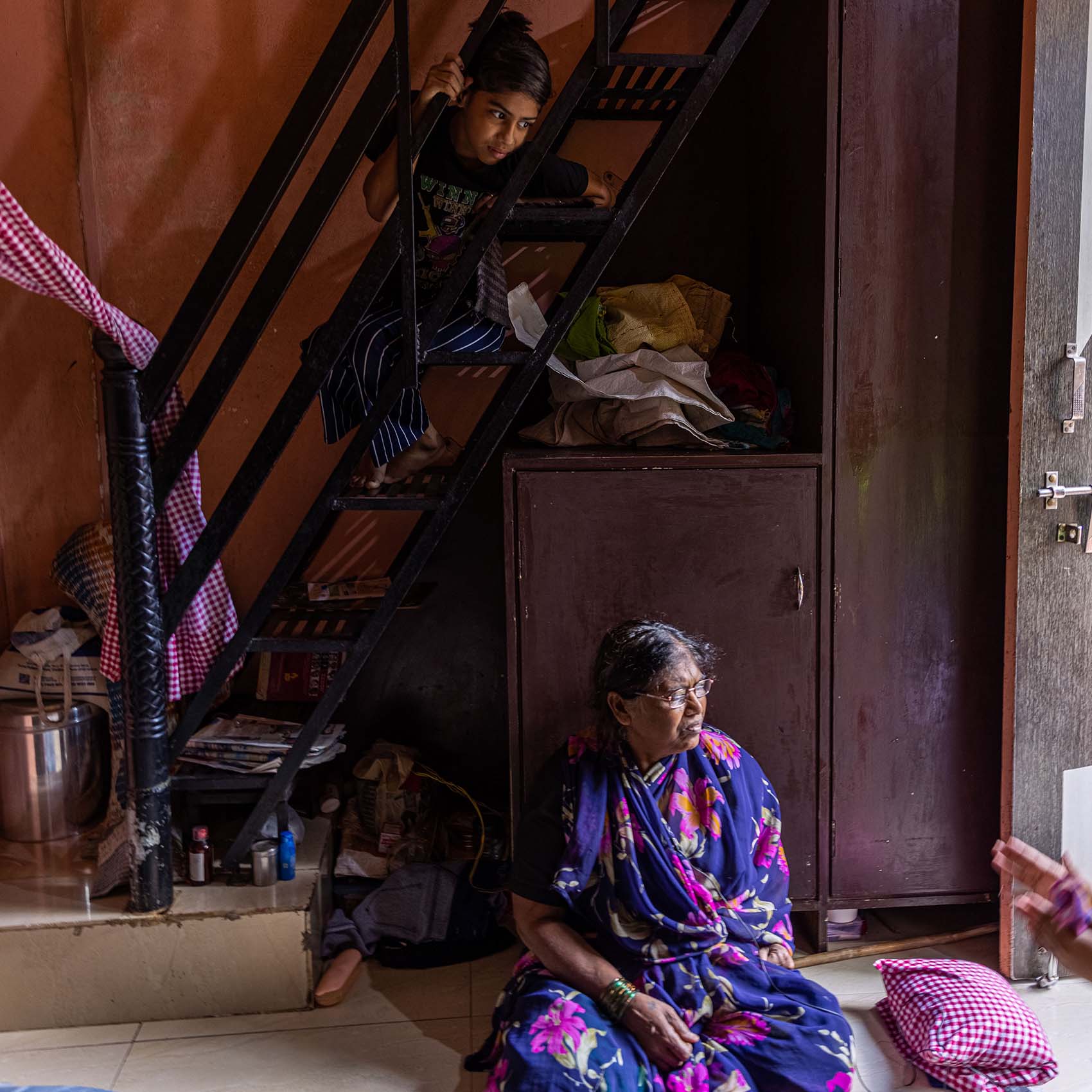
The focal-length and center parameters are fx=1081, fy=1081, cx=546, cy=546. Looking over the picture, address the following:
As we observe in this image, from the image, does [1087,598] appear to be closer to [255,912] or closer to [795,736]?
[795,736]

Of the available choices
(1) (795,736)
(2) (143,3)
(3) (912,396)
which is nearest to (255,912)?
(1) (795,736)

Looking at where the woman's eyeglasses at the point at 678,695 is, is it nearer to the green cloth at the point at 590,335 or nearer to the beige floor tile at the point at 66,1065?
the green cloth at the point at 590,335

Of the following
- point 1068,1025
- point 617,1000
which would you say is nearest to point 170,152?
point 617,1000

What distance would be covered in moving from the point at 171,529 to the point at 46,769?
892 mm

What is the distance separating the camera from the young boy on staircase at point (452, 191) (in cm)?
250

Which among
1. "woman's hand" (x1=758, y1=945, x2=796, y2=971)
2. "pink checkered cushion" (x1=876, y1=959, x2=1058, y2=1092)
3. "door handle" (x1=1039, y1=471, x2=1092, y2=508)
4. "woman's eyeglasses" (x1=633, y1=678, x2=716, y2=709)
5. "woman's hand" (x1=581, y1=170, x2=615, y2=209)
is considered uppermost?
"woman's hand" (x1=581, y1=170, x2=615, y2=209)

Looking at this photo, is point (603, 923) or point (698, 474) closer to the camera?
point (603, 923)

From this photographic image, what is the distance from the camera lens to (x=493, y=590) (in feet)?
11.7

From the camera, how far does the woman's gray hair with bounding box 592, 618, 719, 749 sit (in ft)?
7.70

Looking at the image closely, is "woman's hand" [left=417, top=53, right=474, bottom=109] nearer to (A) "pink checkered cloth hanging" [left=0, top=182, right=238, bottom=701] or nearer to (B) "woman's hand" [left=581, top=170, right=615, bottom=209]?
(B) "woman's hand" [left=581, top=170, right=615, bottom=209]

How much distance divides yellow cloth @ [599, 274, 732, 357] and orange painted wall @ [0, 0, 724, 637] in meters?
0.44

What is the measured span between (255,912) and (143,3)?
262 cm

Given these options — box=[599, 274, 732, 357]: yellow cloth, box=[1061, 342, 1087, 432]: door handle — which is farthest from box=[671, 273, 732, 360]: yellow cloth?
box=[1061, 342, 1087, 432]: door handle

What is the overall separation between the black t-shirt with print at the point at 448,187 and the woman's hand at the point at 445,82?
6.0 inches
